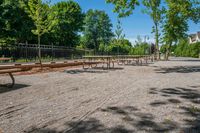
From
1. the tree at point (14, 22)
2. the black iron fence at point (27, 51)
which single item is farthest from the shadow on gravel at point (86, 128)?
the tree at point (14, 22)

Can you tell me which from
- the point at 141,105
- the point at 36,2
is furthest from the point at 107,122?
the point at 36,2

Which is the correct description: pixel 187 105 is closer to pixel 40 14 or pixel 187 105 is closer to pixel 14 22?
pixel 40 14

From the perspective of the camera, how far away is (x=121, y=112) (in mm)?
5914

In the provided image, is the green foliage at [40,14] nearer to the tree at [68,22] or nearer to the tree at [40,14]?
the tree at [40,14]

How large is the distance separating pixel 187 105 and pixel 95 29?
8449cm

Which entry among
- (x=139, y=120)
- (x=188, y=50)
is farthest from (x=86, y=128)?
(x=188, y=50)

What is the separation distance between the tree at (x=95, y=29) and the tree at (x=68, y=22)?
83.6 feet

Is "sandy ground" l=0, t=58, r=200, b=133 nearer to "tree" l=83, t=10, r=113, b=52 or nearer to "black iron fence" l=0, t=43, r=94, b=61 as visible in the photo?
"black iron fence" l=0, t=43, r=94, b=61

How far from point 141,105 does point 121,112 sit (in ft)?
2.78

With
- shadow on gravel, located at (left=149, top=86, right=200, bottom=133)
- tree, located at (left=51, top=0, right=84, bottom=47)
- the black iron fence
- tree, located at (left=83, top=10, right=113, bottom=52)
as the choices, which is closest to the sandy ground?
shadow on gravel, located at (left=149, top=86, right=200, bottom=133)

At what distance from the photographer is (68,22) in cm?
5791

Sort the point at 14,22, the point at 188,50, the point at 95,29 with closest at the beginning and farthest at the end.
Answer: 1. the point at 14,22
2. the point at 188,50
3. the point at 95,29

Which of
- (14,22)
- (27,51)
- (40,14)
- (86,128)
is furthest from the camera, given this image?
(14,22)

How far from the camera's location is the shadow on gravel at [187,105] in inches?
199
